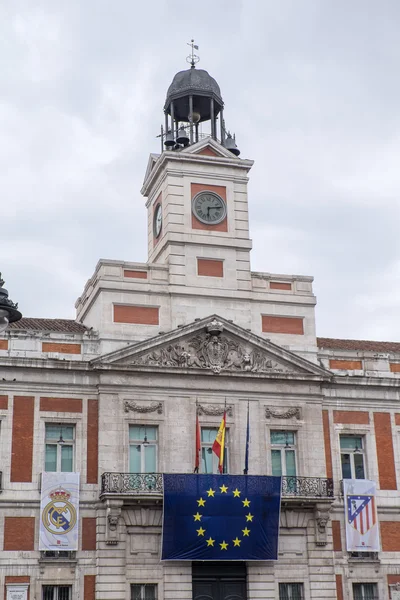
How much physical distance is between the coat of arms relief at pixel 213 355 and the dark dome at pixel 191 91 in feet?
31.8

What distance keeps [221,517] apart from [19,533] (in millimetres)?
6178

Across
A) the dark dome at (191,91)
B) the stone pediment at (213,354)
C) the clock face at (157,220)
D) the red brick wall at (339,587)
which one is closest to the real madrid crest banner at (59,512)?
the stone pediment at (213,354)

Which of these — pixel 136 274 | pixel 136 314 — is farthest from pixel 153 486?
pixel 136 274

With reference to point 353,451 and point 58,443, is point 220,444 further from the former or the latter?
point 353,451

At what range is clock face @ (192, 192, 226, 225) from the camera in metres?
34.1

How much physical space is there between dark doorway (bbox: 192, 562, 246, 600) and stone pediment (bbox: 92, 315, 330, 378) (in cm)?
617

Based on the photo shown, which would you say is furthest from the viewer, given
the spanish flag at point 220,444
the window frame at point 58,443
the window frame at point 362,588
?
the window frame at point 362,588

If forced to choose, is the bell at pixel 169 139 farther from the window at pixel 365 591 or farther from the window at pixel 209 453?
the window at pixel 365 591

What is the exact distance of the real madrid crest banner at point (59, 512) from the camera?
28562 mm

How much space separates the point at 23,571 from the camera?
28156mm

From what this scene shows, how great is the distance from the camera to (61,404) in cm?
3016

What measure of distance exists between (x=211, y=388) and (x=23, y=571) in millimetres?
8195

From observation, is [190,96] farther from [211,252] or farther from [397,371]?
[397,371]

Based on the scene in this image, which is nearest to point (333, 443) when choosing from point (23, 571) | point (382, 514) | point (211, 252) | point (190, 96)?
point (382, 514)
